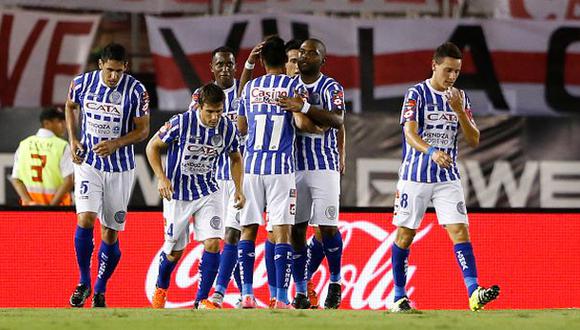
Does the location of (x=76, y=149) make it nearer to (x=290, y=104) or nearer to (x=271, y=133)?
(x=271, y=133)

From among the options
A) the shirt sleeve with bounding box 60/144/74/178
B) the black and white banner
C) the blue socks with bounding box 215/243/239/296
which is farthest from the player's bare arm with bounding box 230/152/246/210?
the black and white banner

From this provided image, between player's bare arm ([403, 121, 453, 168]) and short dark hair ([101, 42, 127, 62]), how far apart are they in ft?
7.30

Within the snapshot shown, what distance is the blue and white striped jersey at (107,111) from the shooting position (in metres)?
10.9

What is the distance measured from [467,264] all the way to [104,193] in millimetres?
2766

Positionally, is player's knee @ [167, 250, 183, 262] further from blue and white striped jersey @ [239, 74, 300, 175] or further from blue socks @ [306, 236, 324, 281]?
blue socks @ [306, 236, 324, 281]

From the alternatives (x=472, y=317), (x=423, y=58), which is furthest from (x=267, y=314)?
(x=423, y=58)

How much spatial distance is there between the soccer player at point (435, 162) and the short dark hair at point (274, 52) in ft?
3.26

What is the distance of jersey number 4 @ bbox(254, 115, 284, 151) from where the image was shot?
1044 cm

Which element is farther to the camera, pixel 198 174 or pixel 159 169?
pixel 198 174

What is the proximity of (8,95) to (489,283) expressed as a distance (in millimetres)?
5556

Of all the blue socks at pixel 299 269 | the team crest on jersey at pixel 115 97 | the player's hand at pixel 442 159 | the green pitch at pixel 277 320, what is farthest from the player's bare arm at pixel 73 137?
the player's hand at pixel 442 159

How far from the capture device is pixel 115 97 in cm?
1095

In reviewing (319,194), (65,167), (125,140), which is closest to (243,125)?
(319,194)

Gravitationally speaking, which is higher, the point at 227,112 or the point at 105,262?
the point at 227,112
